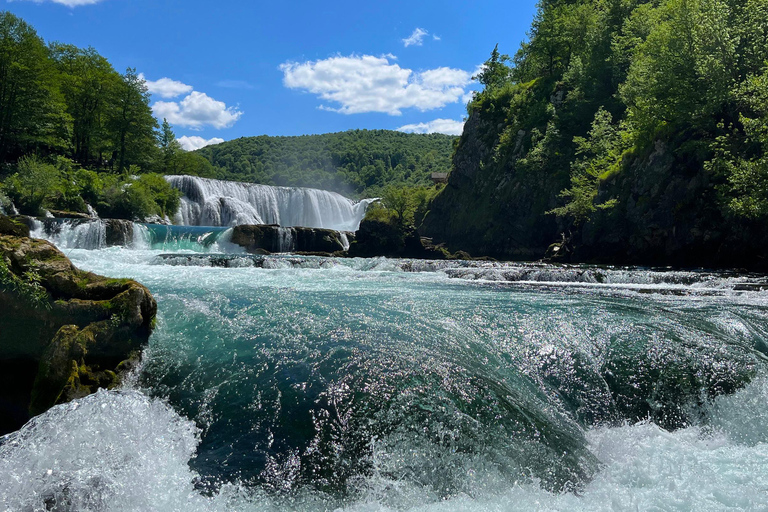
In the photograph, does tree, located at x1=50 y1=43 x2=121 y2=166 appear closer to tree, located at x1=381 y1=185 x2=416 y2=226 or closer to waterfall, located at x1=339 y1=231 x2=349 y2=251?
waterfall, located at x1=339 y1=231 x2=349 y2=251

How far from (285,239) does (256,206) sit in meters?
17.0

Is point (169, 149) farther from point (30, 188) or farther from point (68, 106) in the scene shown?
point (30, 188)

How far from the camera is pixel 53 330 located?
543cm

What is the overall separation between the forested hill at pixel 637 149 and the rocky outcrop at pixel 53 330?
20.8 metres

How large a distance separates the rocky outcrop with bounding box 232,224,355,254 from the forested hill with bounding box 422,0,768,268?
12.9 metres

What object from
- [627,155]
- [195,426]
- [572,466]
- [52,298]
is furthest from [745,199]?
[52,298]

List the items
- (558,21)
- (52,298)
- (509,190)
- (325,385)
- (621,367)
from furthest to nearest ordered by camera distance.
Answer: (558,21) < (509,190) < (621,367) < (52,298) < (325,385)

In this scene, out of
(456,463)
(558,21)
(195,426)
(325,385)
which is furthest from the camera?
(558,21)

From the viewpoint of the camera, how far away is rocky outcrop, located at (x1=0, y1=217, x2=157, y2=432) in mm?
4988

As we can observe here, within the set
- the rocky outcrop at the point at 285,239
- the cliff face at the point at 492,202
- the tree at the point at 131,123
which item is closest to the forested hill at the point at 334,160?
the tree at the point at 131,123

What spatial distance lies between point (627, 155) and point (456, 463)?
25287 millimetres

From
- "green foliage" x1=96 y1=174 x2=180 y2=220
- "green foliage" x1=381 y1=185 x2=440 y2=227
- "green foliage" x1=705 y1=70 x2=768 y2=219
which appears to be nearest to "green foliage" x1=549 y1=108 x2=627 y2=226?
"green foliage" x1=705 y1=70 x2=768 y2=219

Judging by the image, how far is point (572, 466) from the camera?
4.20 m

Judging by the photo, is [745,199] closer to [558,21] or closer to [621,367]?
[621,367]
